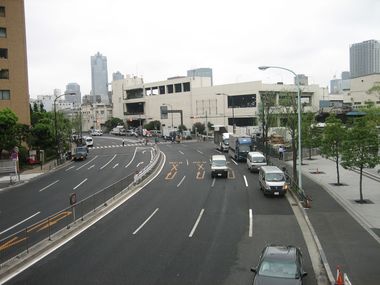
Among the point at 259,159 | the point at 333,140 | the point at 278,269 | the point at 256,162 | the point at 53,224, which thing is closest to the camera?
the point at 278,269

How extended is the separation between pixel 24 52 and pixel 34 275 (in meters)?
54.4

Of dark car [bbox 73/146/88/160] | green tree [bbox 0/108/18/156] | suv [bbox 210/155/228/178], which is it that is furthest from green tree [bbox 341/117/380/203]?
dark car [bbox 73/146/88/160]

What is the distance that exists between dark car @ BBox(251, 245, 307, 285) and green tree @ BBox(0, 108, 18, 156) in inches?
1750

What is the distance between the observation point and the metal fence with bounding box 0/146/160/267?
1762 centimetres

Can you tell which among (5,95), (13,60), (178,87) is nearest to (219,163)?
(5,95)

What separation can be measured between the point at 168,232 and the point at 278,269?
28.9 feet

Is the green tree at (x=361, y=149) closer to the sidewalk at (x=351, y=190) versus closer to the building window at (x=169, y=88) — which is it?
the sidewalk at (x=351, y=190)

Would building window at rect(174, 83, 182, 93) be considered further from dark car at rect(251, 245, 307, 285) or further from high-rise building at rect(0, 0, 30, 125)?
dark car at rect(251, 245, 307, 285)

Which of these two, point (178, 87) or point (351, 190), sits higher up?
point (178, 87)

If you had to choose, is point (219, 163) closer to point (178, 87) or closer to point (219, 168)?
point (219, 168)

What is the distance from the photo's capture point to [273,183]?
30.1m

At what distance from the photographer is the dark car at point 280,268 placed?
12404 mm

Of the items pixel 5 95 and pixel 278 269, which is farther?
pixel 5 95

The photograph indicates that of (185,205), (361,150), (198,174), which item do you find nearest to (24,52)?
(198,174)
